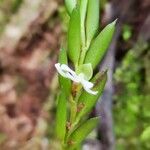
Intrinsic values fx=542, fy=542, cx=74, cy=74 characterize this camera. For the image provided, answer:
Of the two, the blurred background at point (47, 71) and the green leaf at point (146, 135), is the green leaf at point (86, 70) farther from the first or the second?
the green leaf at point (146, 135)

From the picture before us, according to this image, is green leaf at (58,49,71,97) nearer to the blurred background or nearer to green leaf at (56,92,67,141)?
green leaf at (56,92,67,141)

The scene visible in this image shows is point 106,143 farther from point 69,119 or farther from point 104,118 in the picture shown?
point 69,119

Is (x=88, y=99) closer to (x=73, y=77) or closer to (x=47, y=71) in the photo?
(x=73, y=77)

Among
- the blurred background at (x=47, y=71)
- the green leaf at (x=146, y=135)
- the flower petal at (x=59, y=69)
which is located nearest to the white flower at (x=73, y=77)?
the flower petal at (x=59, y=69)

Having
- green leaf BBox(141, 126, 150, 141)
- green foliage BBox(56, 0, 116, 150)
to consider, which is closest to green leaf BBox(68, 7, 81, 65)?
green foliage BBox(56, 0, 116, 150)

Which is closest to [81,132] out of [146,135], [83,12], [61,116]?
[61,116]

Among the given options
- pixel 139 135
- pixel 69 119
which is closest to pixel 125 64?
pixel 139 135

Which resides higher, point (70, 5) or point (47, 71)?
point (47, 71)
